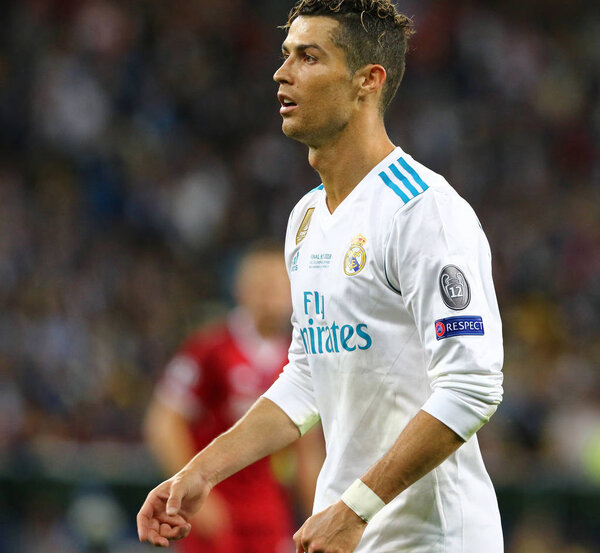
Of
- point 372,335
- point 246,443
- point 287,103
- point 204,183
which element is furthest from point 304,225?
point 204,183

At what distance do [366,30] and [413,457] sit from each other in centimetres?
A: 126

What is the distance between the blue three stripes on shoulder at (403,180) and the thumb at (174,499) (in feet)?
3.36

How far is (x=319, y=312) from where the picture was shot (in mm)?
3209

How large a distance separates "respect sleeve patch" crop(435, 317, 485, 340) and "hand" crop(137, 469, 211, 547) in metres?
0.88

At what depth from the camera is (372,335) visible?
3.05m

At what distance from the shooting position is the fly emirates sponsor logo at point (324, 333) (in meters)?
3.08

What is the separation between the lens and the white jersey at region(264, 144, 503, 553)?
9.22 ft

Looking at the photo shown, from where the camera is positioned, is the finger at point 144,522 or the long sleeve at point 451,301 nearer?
the long sleeve at point 451,301

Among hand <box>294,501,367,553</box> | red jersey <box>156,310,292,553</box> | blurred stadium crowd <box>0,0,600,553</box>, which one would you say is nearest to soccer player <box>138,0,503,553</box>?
hand <box>294,501,367,553</box>

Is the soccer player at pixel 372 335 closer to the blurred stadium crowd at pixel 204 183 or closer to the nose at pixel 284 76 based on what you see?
the nose at pixel 284 76

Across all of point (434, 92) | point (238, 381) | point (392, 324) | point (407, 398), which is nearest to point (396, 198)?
point (392, 324)

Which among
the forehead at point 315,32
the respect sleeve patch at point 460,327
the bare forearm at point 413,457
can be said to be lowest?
the bare forearm at point 413,457

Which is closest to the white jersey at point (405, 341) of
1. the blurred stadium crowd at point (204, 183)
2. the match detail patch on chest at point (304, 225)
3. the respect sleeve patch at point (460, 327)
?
the respect sleeve patch at point (460, 327)

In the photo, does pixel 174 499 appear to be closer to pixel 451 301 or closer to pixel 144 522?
pixel 144 522
